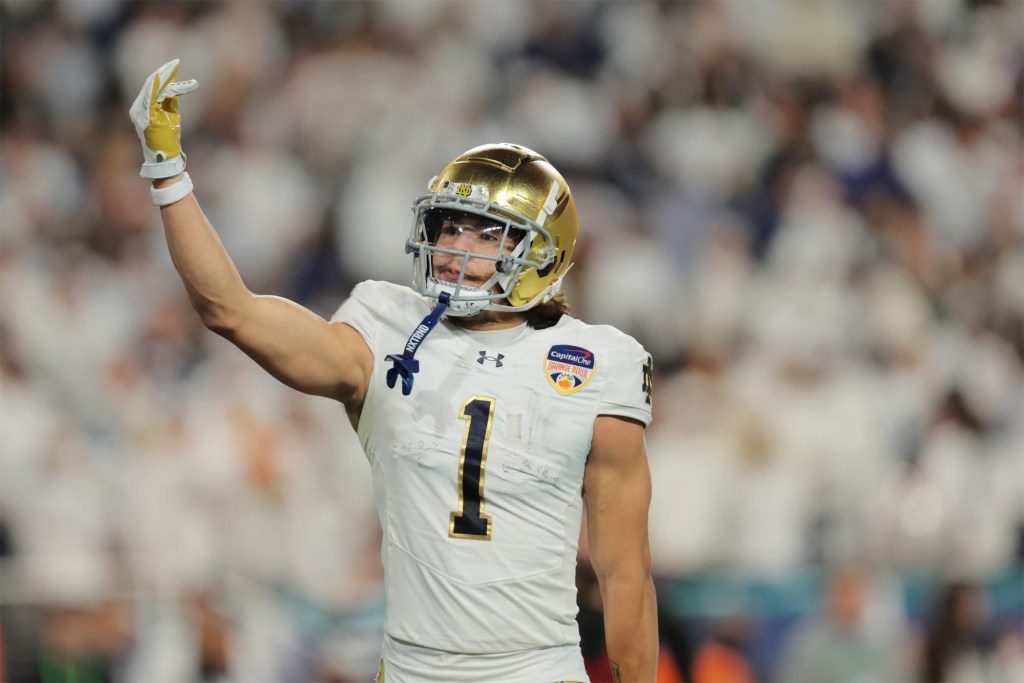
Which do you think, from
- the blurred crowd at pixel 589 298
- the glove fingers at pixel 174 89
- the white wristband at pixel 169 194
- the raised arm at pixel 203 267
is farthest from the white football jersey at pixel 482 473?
the blurred crowd at pixel 589 298

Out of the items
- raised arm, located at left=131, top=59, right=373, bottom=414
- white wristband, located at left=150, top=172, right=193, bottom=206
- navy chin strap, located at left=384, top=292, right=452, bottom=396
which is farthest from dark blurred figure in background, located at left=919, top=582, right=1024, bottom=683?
white wristband, located at left=150, top=172, right=193, bottom=206

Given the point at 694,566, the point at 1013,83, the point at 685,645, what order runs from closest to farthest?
the point at 685,645 → the point at 694,566 → the point at 1013,83

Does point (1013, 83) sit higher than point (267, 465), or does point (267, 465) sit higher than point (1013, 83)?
point (1013, 83)

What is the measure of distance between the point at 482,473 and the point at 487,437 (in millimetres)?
75

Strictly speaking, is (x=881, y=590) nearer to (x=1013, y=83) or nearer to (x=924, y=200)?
(x=924, y=200)

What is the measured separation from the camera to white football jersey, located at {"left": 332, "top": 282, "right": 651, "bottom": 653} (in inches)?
108

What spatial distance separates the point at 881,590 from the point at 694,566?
2.89ft

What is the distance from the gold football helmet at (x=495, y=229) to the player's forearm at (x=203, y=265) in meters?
0.44

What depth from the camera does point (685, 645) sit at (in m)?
5.08

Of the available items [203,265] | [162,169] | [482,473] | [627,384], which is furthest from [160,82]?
[627,384]

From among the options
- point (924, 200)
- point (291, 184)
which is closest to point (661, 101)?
point (924, 200)

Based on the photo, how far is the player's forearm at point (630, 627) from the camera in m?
2.90

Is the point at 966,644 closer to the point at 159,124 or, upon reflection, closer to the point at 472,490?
the point at 472,490

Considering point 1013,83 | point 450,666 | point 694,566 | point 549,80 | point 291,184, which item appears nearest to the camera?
point 450,666
